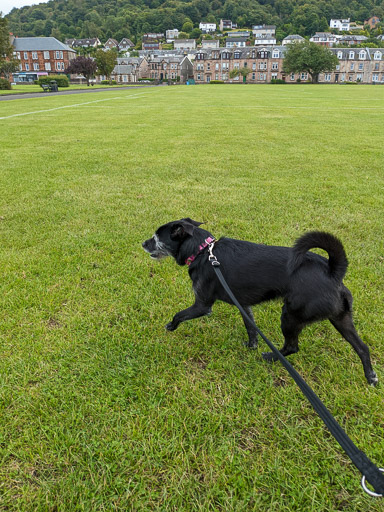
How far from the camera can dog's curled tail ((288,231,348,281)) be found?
1967mm

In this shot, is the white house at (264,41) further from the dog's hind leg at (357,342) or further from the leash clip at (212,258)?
the dog's hind leg at (357,342)

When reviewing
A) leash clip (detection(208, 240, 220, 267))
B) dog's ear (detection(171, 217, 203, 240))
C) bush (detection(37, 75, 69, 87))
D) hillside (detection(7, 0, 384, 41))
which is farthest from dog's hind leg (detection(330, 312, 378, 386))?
hillside (detection(7, 0, 384, 41))

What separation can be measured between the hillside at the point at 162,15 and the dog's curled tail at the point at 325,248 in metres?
164

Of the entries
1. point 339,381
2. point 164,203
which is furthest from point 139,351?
point 164,203

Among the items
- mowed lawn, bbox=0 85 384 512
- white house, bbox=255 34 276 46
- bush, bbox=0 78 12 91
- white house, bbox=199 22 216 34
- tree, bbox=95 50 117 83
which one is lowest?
mowed lawn, bbox=0 85 384 512

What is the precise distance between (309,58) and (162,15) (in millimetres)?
123883

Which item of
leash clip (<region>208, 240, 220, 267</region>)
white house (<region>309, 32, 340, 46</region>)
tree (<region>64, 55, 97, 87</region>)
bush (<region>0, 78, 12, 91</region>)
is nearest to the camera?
leash clip (<region>208, 240, 220, 267</region>)

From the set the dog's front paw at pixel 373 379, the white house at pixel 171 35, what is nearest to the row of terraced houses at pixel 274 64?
the white house at pixel 171 35

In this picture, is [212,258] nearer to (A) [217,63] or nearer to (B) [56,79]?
(B) [56,79]

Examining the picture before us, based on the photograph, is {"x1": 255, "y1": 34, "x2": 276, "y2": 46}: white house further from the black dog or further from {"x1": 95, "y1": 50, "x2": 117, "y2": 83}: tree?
the black dog

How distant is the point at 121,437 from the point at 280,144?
9638 mm

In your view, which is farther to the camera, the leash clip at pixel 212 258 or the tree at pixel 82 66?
the tree at pixel 82 66

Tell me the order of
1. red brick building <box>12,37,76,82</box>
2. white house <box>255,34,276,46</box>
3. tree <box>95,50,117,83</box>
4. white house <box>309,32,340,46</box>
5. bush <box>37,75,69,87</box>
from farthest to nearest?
white house <box>255,34,276,46</box> → white house <box>309,32,340,46</box> → red brick building <box>12,37,76,82</box> → tree <box>95,50,117,83</box> → bush <box>37,75,69,87</box>

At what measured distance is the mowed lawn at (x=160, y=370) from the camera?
1.66m
